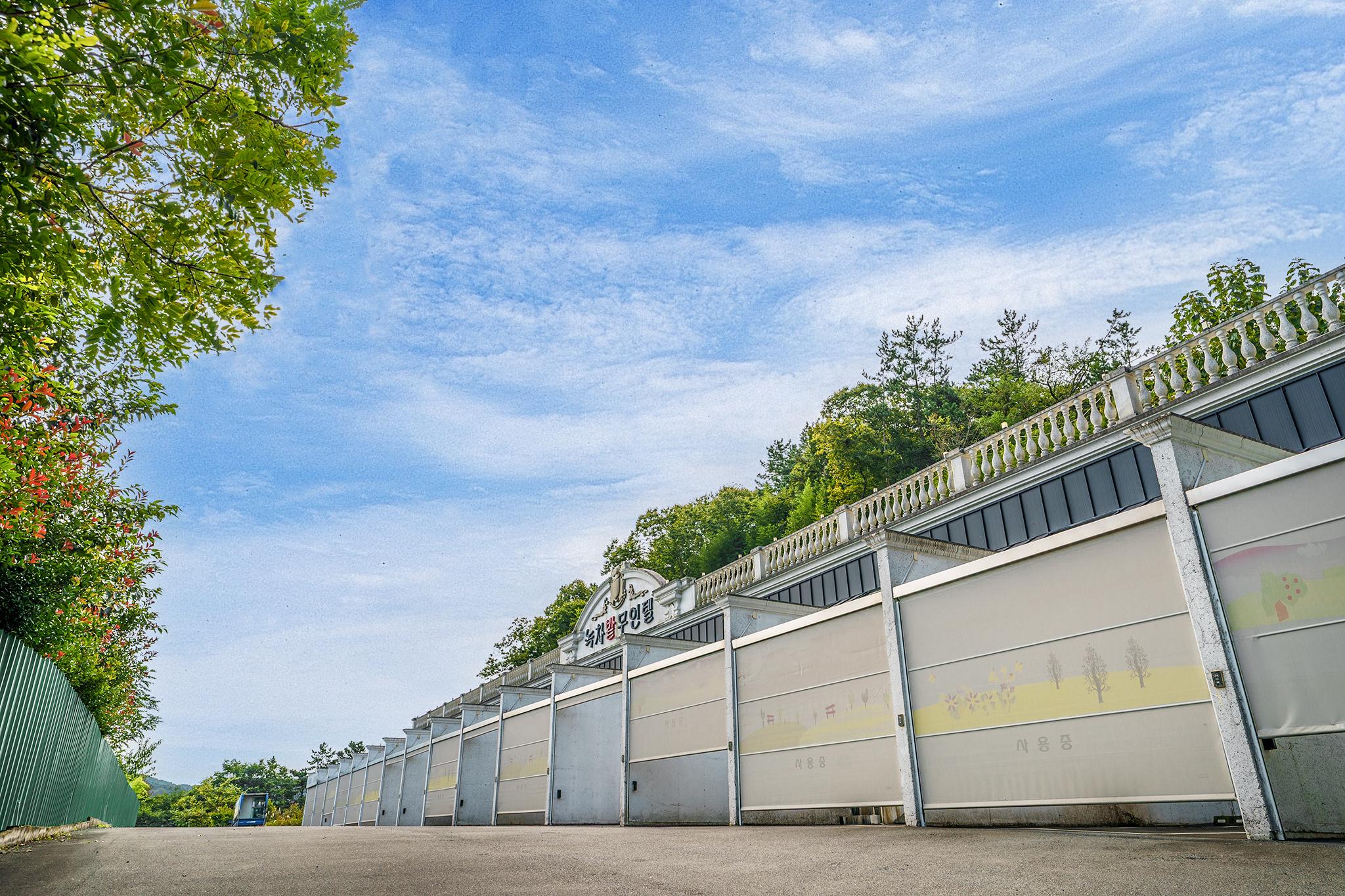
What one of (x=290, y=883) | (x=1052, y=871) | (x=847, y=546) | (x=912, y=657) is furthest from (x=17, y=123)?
(x=847, y=546)

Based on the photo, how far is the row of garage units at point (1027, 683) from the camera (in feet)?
23.7

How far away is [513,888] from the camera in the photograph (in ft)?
18.7

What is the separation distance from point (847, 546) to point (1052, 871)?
45.1 feet

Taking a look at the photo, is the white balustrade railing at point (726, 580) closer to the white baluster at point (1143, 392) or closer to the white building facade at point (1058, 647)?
the white building facade at point (1058, 647)

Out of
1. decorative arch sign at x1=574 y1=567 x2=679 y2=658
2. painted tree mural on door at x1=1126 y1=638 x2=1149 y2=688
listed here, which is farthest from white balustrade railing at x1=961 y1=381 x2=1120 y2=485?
decorative arch sign at x1=574 y1=567 x2=679 y2=658

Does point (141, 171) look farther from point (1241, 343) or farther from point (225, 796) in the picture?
point (225, 796)

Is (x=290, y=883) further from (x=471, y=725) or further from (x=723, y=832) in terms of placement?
(x=471, y=725)

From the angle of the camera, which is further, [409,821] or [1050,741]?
[409,821]

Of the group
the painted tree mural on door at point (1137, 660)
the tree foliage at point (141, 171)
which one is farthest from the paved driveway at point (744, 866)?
the tree foliage at point (141, 171)

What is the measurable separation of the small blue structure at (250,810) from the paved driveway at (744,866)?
53977 mm

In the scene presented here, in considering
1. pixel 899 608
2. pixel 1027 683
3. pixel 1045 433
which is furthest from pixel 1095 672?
pixel 1045 433

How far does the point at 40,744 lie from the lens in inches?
553

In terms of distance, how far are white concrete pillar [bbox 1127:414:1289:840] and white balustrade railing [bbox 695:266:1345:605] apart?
15.9 ft

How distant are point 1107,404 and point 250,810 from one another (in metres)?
62.2
